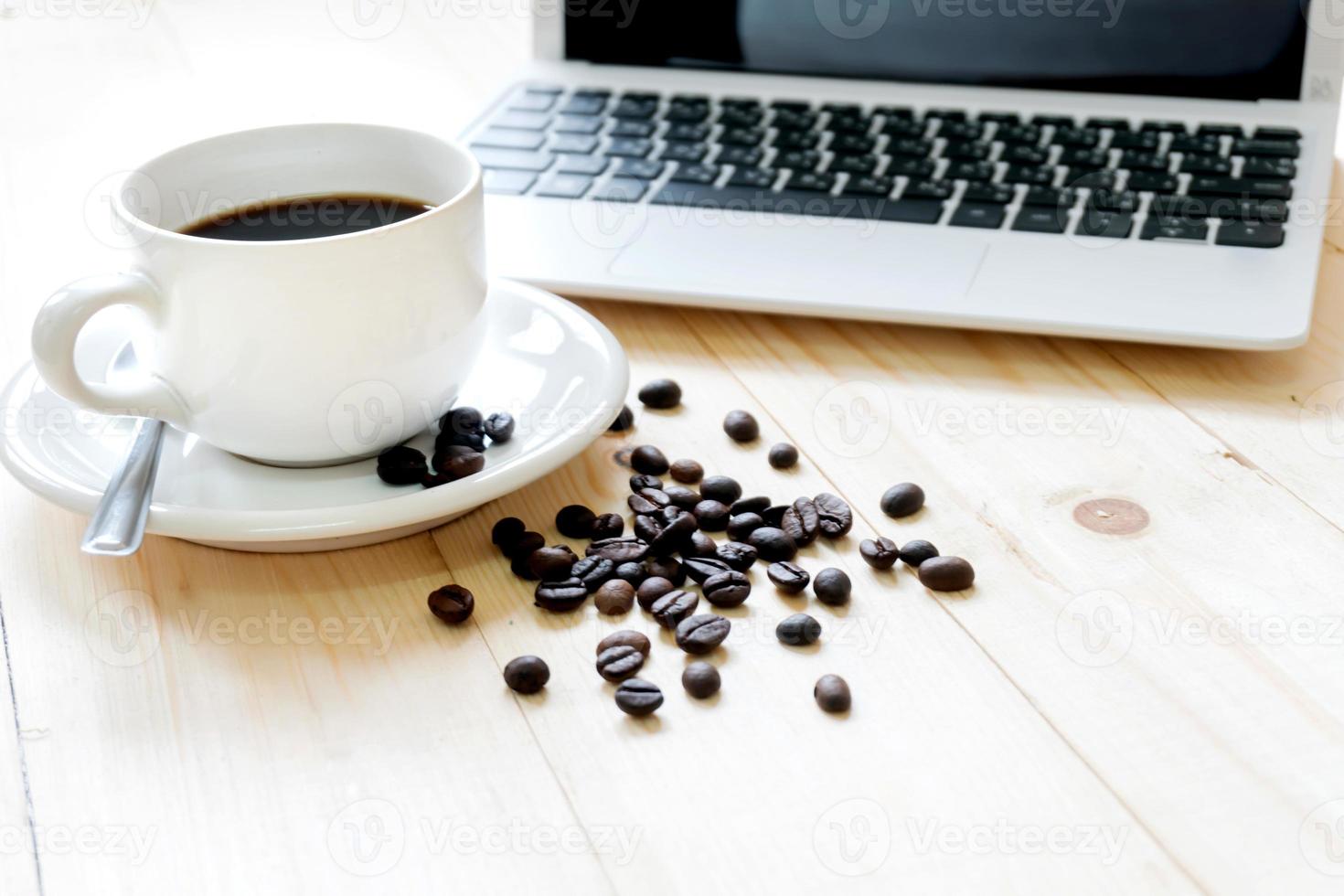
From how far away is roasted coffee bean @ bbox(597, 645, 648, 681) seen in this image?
26.7 inches

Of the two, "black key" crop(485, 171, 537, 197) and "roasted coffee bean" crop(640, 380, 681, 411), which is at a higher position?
"black key" crop(485, 171, 537, 197)

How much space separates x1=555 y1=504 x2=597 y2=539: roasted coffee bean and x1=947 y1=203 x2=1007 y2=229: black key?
42 cm

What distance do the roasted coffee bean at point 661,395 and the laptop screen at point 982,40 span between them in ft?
1.74

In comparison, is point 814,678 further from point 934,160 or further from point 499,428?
point 934,160

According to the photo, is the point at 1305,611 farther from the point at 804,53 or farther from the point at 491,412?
the point at 804,53

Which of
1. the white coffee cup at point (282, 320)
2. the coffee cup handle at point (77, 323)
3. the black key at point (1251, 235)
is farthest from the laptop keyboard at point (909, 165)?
the coffee cup handle at point (77, 323)

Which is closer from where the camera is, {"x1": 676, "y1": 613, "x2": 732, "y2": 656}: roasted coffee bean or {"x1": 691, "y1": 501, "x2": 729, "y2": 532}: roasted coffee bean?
{"x1": 676, "y1": 613, "x2": 732, "y2": 656}: roasted coffee bean

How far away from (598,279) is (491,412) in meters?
0.19

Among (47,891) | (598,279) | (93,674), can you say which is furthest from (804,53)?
(47,891)

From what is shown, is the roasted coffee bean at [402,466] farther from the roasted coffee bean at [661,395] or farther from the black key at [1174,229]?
the black key at [1174,229]

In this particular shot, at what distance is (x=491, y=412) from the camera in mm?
862

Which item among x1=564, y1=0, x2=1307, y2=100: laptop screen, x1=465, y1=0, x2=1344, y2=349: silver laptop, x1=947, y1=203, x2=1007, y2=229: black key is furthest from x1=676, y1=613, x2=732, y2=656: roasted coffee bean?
x1=564, y1=0, x2=1307, y2=100: laptop screen

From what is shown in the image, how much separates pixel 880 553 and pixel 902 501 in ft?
0.19

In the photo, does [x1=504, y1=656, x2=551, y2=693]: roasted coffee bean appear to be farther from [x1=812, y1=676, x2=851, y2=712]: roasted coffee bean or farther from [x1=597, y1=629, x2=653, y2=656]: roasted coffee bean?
[x1=812, y1=676, x2=851, y2=712]: roasted coffee bean
